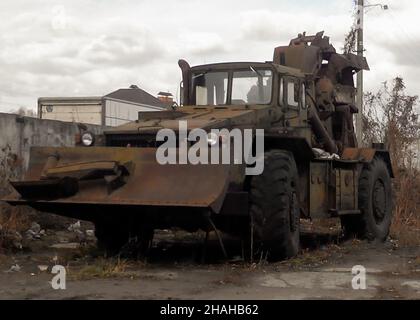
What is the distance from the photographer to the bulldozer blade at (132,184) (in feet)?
26.5

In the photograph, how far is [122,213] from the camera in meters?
8.71

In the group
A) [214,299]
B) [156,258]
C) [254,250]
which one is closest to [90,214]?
[156,258]

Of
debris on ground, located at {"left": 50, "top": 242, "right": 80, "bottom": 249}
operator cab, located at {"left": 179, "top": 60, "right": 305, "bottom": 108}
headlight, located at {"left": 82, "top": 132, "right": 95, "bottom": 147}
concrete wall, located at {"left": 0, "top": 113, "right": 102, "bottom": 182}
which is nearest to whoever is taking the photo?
headlight, located at {"left": 82, "top": 132, "right": 95, "bottom": 147}

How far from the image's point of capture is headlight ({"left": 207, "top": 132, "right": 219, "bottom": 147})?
332 inches

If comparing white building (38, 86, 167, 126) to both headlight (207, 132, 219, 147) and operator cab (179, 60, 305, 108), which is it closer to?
operator cab (179, 60, 305, 108)

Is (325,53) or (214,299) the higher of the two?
(325,53)

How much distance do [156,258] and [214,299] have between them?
11.0 ft

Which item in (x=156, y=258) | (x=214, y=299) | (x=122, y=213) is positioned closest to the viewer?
(x=214, y=299)

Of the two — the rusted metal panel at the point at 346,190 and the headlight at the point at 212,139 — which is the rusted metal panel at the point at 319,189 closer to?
the rusted metal panel at the point at 346,190

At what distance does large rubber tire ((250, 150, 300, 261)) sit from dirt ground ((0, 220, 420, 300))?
0.25m

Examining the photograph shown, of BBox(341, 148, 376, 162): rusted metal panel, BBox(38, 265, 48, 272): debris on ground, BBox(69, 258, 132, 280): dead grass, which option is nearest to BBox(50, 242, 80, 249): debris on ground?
BBox(38, 265, 48, 272): debris on ground

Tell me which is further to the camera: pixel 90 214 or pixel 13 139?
pixel 13 139

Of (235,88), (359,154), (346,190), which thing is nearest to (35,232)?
(235,88)
